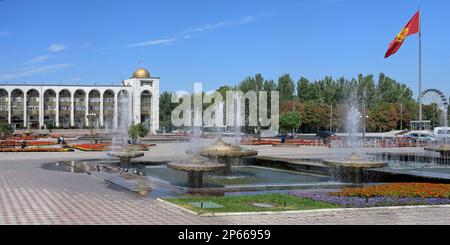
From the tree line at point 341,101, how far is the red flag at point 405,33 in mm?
27943

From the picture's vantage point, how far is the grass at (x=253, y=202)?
831cm

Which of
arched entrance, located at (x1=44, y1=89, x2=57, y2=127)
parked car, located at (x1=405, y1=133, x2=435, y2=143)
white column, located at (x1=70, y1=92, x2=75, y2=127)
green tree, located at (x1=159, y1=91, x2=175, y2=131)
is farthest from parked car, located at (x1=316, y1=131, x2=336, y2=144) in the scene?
arched entrance, located at (x1=44, y1=89, x2=57, y2=127)

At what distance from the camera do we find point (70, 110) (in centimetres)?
7006

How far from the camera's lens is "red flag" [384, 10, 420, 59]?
93.7 feet

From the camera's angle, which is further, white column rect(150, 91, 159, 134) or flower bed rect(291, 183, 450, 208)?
white column rect(150, 91, 159, 134)

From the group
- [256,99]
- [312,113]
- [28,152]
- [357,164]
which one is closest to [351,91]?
[312,113]

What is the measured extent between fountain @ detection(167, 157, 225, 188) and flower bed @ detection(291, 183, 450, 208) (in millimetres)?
2027

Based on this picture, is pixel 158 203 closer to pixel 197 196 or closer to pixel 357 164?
pixel 197 196

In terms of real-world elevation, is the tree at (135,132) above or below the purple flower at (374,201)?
above

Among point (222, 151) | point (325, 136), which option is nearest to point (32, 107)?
point (325, 136)

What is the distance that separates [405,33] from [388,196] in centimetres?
2146

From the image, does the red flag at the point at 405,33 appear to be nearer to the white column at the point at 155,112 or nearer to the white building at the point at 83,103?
the white building at the point at 83,103

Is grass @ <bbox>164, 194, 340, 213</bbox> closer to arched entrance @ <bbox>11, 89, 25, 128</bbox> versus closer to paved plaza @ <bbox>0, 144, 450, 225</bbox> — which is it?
paved plaza @ <bbox>0, 144, 450, 225</bbox>

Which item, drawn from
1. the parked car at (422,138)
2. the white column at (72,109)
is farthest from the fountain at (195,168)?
the white column at (72,109)
